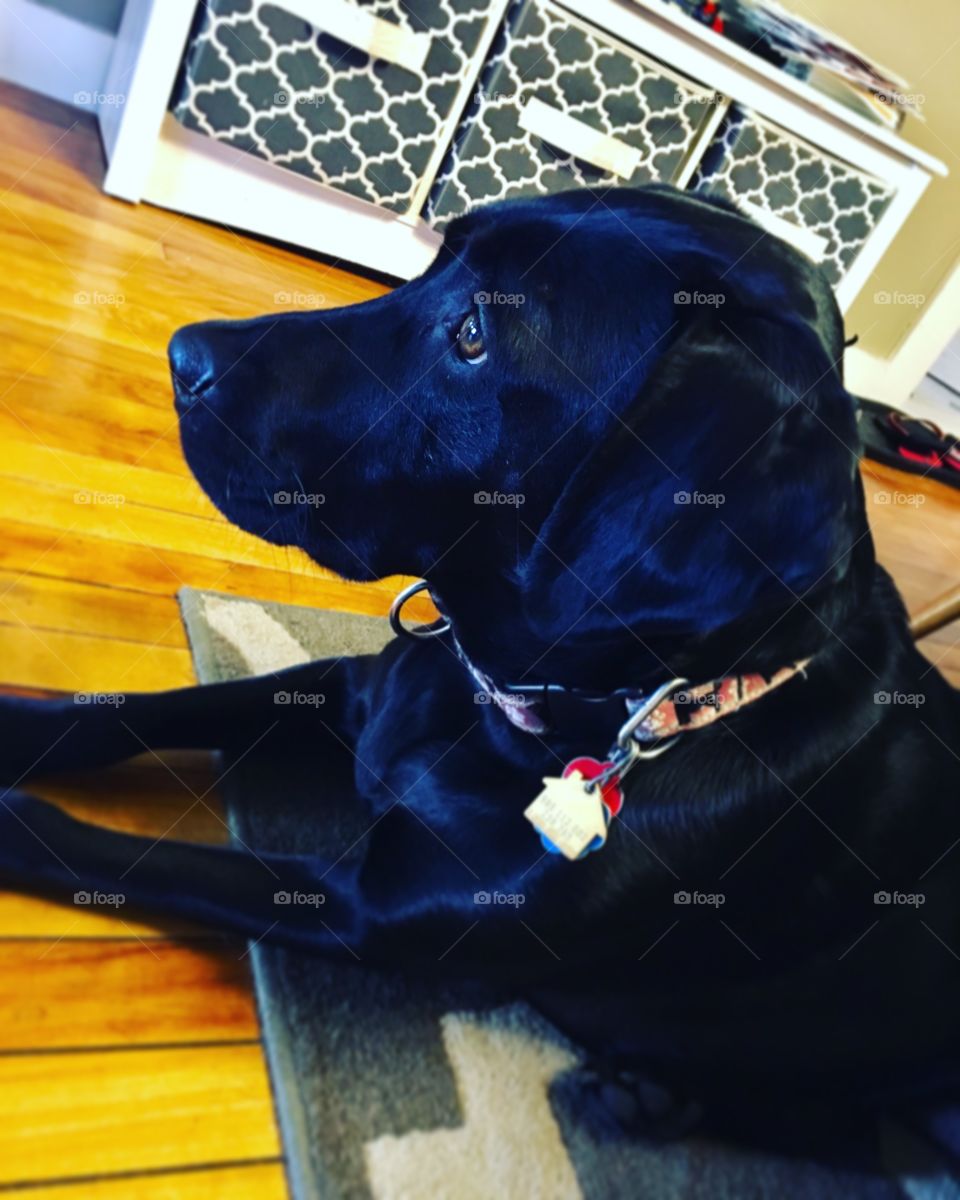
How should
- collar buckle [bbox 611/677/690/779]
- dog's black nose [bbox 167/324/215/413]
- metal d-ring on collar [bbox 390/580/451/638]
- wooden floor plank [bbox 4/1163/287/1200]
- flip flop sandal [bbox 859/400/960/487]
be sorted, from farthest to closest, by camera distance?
flip flop sandal [bbox 859/400/960/487] < metal d-ring on collar [bbox 390/580/451/638] < dog's black nose [bbox 167/324/215/413] < collar buckle [bbox 611/677/690/779] < wooden floor plank [bbox 4/1163/287/1200]

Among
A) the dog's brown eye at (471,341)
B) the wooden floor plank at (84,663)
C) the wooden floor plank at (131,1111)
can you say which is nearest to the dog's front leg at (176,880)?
the wooden floor plank at (131,1111)

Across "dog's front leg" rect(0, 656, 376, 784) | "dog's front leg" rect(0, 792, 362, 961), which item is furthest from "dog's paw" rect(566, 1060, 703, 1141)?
"dog's front leg" rect(0, 656, 376, 784)

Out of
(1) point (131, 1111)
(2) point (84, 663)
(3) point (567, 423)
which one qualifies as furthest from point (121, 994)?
(3) point (567, 423)

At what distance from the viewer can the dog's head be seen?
78 cm

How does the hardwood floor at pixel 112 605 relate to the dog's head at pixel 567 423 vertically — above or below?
below

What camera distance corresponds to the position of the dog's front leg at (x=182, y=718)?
1003 mm

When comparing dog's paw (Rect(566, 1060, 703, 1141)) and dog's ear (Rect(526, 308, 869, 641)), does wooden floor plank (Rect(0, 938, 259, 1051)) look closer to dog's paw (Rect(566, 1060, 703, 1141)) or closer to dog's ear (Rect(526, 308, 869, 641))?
dog's paw (Rect(566, 1060, 703, 1141))

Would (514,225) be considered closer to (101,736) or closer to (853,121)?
(101,736)

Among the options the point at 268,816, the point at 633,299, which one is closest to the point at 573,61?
the point at 633,299

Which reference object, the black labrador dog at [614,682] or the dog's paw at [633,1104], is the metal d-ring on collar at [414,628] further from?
the dog's paw at [633,1104]

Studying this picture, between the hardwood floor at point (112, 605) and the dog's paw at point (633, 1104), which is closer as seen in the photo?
the hardwood floor at point (112, 605)

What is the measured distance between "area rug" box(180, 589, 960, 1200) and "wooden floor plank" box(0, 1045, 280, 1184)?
4 cm

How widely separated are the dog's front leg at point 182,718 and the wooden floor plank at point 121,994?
0.66ft

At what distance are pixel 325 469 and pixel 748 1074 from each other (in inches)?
29.8
